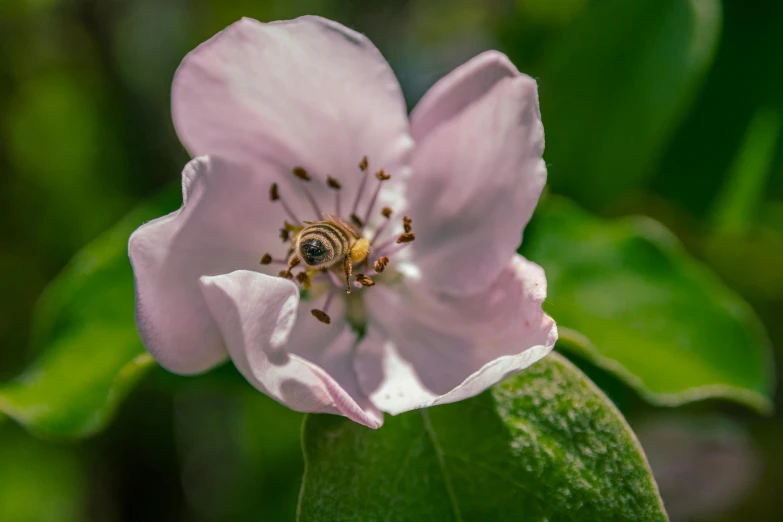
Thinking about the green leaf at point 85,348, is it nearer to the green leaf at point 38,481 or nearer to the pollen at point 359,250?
the pollen at point 359,250

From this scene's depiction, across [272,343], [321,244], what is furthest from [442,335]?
[272,343]

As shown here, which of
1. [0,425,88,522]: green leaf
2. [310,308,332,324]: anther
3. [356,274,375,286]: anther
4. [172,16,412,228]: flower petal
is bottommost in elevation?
[0,425,88,522]: green leaf

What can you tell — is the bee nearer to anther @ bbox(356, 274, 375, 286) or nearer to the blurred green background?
anther @ bbox(356, 274, 375, 286)

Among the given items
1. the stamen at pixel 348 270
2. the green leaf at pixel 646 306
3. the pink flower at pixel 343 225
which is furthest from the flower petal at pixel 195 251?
the green leaf at pixel 646 306

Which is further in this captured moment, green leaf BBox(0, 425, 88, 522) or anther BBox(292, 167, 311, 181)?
green leaf BBox(0, 425, 88, 522)

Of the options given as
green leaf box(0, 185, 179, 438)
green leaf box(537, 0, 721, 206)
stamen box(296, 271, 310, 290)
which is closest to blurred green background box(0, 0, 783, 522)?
green leaf box(537, 0, 721, 206)

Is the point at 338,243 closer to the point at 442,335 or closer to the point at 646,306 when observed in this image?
the point at 442,335

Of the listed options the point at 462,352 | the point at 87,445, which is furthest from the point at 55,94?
the point at 462,352
